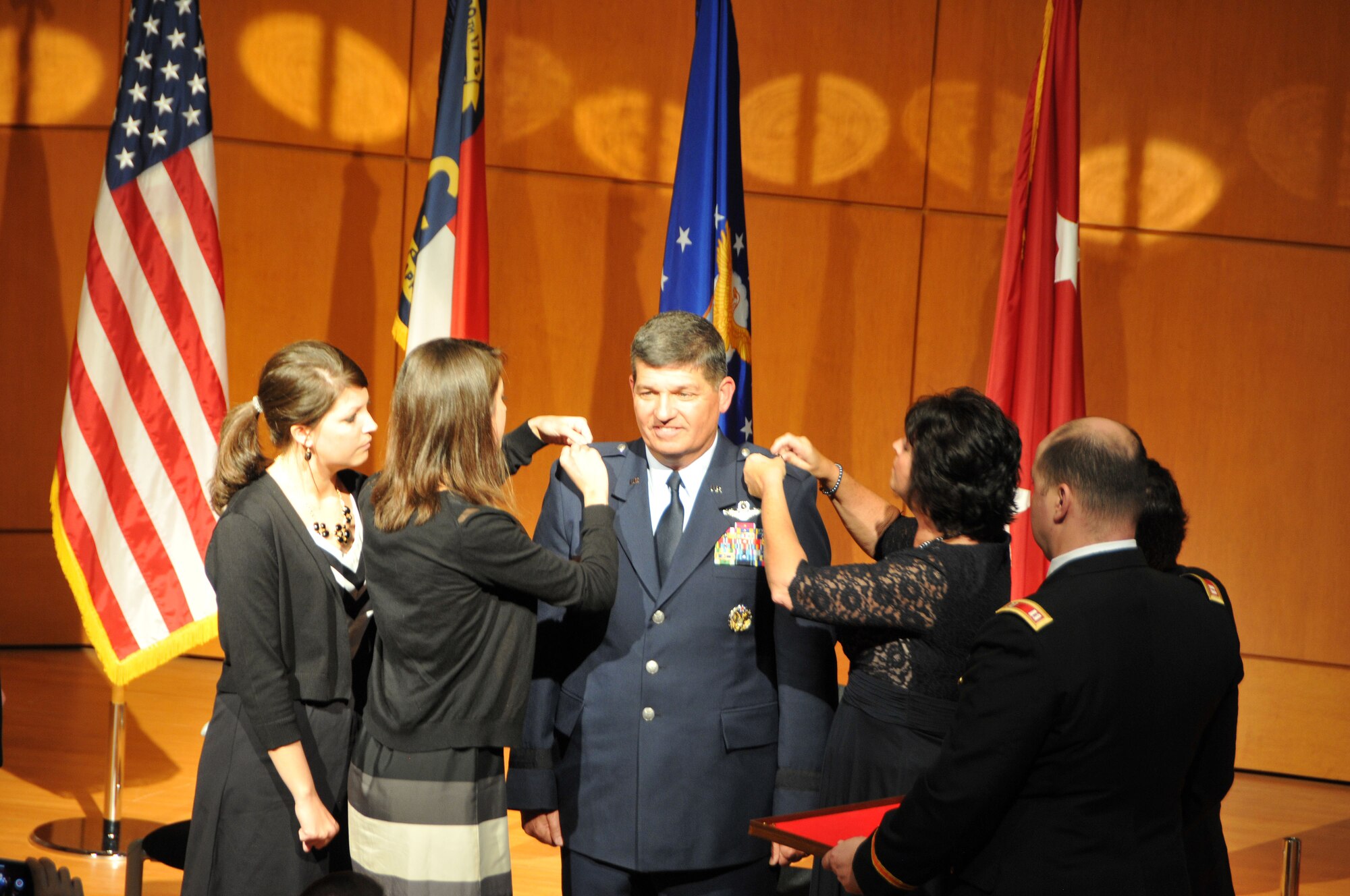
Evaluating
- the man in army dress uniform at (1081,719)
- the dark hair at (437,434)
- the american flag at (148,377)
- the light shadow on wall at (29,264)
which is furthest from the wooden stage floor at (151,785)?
the man in army dress uniform at (1081,719)

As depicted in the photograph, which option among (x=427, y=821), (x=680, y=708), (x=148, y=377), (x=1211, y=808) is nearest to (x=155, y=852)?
(x=427, y=821)

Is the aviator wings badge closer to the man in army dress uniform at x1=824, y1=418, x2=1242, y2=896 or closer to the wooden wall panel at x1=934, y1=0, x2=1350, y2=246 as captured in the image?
the man in army dress uniform at x1=824, y1=418, x2=1242, y2=896

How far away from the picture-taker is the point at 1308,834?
4.57m

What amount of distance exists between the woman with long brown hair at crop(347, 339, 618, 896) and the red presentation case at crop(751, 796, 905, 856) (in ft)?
1.59

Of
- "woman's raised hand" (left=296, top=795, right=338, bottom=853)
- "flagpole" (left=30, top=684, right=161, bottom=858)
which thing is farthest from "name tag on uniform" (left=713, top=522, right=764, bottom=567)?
"flagpole" (left=30, top=684, right=161, bottom=858)

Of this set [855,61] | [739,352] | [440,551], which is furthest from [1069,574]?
[855,61]

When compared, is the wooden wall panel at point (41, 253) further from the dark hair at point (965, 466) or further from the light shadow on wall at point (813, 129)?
the dark hair at point (965, 466)

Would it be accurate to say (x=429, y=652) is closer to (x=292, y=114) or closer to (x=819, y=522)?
(x=819, y=522)

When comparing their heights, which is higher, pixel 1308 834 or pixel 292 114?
pixel 292 114

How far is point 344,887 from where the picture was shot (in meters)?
1.79

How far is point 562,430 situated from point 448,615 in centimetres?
52

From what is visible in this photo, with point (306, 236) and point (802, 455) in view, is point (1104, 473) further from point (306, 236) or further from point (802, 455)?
point (306, 236)

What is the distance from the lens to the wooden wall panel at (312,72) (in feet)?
17.7

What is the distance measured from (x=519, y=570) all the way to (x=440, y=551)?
0.14m
